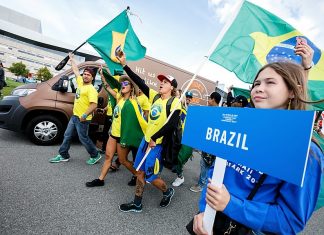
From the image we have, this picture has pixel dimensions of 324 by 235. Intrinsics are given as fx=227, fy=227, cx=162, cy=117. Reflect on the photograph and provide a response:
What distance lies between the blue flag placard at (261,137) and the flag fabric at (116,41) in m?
3.73

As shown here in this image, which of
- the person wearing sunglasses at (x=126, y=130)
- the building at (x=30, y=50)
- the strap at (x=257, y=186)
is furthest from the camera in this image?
the building at (x=30, y=50)

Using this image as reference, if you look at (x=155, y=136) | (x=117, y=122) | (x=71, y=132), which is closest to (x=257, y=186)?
(x=155, y=136)

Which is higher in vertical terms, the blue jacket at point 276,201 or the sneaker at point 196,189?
the blue jacket at point 276,201

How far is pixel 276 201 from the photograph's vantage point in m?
1.08

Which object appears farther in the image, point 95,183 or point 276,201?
point 95,183

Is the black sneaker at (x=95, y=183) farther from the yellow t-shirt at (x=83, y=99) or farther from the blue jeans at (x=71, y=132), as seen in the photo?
the yellow t-shirt at (x=83, y=99)

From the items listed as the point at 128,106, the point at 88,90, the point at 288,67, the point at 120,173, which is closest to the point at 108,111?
the point at 88,90

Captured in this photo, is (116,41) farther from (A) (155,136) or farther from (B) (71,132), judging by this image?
(A) (155,136)

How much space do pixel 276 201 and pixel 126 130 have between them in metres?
2.84

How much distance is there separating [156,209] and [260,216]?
2.62m

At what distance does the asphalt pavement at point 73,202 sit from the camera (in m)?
2.65

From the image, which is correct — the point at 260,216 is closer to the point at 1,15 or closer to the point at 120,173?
the point at 120,173

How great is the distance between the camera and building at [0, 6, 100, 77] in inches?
2800

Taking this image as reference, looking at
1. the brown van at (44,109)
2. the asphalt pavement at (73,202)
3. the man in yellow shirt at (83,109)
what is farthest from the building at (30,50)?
the asphalt pavement at (73,202)
